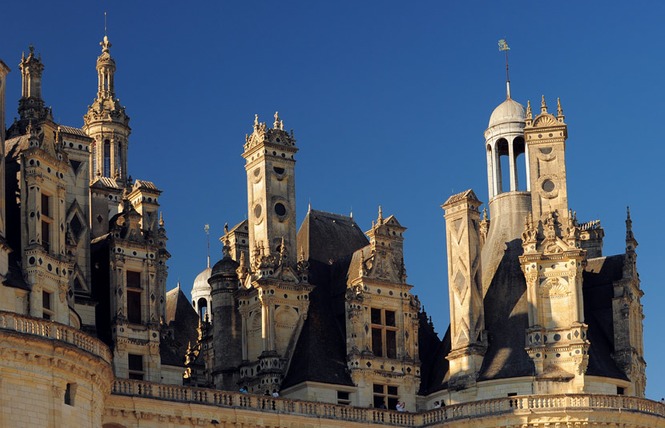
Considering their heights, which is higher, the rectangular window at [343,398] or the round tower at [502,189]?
the round tower at [502,189]

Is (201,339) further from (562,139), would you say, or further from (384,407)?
(562,139)

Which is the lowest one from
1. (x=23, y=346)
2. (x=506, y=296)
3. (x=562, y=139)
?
(x=23, y=346)

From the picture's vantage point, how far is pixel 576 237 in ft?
202

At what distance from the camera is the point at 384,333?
62.3 metres

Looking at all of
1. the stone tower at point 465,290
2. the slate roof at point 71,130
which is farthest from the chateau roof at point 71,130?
the stone tower at point 465,290

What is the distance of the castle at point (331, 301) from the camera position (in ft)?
178

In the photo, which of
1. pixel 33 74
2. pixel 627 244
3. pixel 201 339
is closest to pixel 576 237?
pixel 627 244

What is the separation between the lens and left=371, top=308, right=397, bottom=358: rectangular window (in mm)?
62062

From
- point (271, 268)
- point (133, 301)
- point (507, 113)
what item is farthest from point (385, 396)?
point (507, 113)

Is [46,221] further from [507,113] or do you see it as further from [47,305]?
[507,113]

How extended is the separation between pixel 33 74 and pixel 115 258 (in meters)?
8.02

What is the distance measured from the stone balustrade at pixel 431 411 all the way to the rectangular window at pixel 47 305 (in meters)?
4.90

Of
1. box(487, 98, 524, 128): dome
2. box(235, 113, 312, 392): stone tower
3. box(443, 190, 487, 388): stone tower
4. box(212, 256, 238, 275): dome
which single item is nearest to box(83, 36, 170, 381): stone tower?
box(212, 256, 238, 275): dome

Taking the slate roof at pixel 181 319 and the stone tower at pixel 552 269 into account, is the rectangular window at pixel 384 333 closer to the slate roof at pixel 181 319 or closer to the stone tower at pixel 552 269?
the stone tower at pixel 552 269
